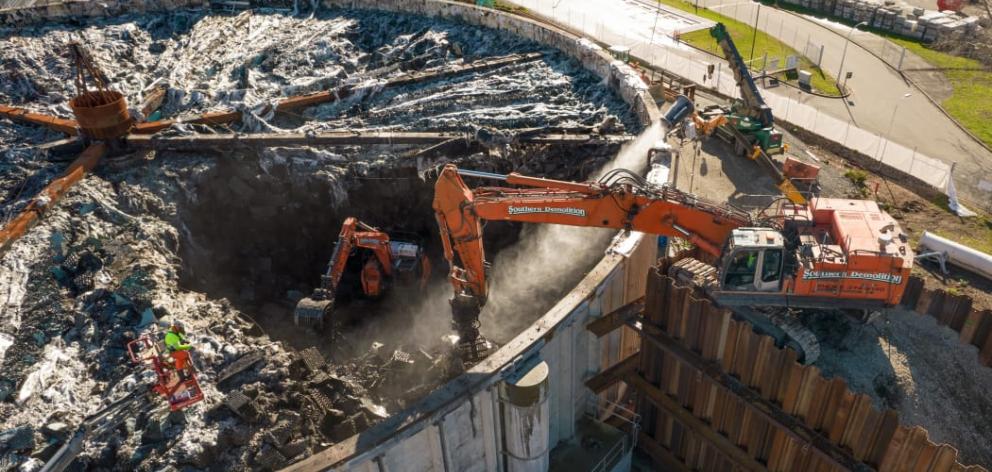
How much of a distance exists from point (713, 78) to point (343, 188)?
25277 millimetres

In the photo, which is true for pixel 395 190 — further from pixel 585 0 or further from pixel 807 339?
pixel 585 0

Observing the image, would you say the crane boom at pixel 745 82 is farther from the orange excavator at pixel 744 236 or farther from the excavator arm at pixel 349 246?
the excavator arm at pixel 349 246

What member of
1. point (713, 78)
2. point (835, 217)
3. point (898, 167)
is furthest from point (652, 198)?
point (713, 78)

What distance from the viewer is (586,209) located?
15.5 meters

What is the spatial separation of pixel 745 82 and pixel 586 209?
661 inches

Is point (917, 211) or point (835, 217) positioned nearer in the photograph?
point (835, 217)

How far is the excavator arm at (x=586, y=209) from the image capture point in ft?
50.4

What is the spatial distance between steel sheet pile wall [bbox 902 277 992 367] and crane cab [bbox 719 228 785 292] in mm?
5026

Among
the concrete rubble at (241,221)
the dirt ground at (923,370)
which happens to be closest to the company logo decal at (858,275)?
the dirt ground at (923,370)

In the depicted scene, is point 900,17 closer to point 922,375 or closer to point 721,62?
point 721,62

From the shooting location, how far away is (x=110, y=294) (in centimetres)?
1541

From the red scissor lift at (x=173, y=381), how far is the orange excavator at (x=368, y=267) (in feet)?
15.7

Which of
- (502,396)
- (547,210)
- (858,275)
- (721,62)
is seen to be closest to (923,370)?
(858,275)

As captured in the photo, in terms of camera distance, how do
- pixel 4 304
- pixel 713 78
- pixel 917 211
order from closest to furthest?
pixel 4 304
pixel 917 211
pixel 713 78
